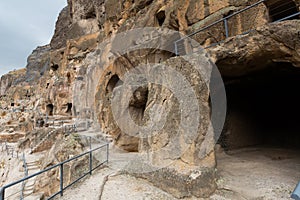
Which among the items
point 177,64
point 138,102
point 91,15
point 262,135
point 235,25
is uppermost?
point 91,15

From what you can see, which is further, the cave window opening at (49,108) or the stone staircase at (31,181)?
the cave window opening at (49,108)

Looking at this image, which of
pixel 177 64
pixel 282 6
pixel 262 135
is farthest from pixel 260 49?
pixel 262 135

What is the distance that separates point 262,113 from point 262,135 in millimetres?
1026

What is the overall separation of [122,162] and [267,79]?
5939 mm

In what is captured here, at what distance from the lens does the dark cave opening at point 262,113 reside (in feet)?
22.5

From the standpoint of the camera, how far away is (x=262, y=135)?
329 inches

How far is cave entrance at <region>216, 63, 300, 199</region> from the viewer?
14.8ft

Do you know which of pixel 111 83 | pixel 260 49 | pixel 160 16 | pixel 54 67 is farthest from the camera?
pixel 54 67

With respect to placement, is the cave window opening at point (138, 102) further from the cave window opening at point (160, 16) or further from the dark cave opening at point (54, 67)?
the dark cave opening at point (54, 67)

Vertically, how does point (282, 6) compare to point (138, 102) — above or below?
above

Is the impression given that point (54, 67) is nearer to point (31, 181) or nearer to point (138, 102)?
point (31, 181)

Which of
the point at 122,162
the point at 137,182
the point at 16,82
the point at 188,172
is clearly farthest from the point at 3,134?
the point at 16,82

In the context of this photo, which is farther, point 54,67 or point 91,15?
point 54,67

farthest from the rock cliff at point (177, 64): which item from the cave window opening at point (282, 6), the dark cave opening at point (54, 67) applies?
the dark cave opening at point (54, 67)
